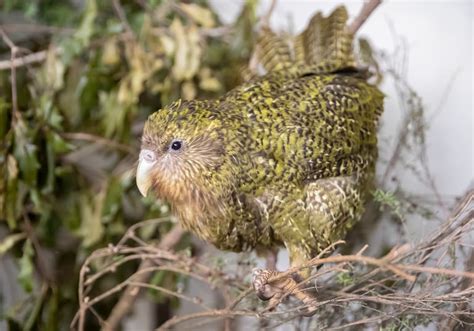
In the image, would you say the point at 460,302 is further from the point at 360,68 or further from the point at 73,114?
the point at 73,114

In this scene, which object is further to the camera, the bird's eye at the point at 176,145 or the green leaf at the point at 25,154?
the green leaf at the point at 25,154

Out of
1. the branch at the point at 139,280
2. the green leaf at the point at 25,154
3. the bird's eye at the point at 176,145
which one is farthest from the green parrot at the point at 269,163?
the green leaf at the point at 25,154

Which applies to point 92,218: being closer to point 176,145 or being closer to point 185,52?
point 185,52

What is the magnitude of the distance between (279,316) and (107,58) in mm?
632

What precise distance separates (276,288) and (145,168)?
22cm

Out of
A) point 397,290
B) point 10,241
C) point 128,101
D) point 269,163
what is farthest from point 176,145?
point 10,241

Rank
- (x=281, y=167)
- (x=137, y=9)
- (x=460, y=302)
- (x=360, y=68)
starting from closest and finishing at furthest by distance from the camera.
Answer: (x=460, y=302), (x=281, y=167), (x=360, y=68), (x=137, y=9)

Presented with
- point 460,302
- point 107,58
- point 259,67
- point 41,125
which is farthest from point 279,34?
point 460,302

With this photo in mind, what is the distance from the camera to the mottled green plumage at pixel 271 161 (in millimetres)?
822

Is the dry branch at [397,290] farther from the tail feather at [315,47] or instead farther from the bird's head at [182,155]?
the tail feather at [315,47]

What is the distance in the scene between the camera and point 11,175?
1.15m

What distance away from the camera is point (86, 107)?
4.05ft

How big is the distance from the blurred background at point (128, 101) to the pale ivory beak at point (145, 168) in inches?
11.7

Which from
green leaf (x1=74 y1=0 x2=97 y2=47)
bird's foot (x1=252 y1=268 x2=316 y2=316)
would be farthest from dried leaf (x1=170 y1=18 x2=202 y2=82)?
bird's foot (x1=252 y1=268 x2=316 y2=316)
